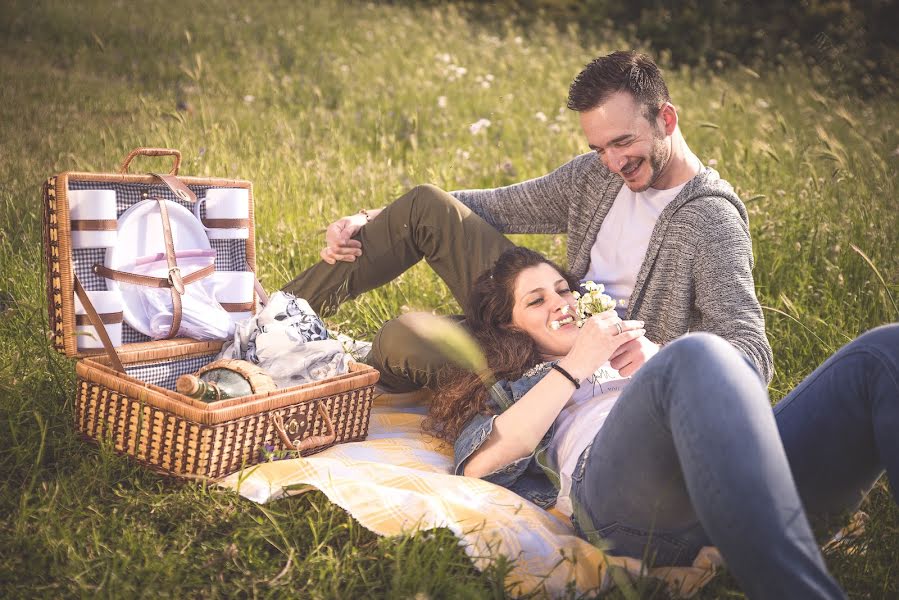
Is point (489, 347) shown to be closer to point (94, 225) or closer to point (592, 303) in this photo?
point (592, 303)

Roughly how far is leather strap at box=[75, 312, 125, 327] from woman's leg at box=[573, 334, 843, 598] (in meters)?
1.83

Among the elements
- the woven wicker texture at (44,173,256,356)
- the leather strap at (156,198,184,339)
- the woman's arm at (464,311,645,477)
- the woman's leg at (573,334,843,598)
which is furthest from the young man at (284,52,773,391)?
the woven wicker texture at (44,173,256,356)

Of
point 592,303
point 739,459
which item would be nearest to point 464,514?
point 592,303

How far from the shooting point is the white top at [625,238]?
3.60 m

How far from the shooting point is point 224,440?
113 inches

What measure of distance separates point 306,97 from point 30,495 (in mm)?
6058

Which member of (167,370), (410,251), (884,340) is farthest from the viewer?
(410,251)

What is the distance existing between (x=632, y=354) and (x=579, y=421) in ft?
0.92

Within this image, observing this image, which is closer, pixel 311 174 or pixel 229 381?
pixel 229 381

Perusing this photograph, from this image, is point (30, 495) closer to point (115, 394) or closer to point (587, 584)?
point (115, 394)

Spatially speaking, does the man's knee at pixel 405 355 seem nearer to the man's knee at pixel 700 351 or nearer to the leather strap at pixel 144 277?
the leather strap at pixel 144 277

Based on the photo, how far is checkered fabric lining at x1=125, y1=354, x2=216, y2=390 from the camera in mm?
3350

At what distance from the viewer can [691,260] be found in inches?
132

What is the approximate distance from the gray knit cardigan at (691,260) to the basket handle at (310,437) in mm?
1276
